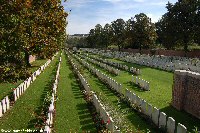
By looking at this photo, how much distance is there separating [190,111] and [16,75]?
8.95 meters

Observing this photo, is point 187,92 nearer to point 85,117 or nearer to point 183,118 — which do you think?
point 183,118

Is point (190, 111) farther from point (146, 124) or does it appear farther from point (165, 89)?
point (165, 89)

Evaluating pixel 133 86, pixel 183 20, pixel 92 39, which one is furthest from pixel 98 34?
pixel 133 86

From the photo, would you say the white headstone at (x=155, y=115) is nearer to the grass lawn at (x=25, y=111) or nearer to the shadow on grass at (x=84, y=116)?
the shadow on grass at (x=84, y=116)

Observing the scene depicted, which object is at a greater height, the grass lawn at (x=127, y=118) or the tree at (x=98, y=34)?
the tree at (x=98, y=34)

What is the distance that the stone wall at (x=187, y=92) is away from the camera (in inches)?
542

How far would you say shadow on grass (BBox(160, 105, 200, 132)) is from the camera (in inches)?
497

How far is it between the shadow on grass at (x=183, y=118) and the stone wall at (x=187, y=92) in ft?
0.81

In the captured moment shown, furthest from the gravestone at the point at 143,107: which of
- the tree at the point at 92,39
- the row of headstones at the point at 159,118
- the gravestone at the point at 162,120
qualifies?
the tree at the point at 92,39

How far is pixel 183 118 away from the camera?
13578 millimetres

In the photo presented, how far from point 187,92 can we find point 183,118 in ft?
5.55

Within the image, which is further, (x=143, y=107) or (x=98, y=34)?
(x=98, y=34)

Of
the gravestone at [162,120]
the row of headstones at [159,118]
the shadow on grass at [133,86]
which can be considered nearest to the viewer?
the row of headstones at [159,118]

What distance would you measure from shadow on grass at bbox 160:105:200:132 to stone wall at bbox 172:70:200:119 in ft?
0.81
